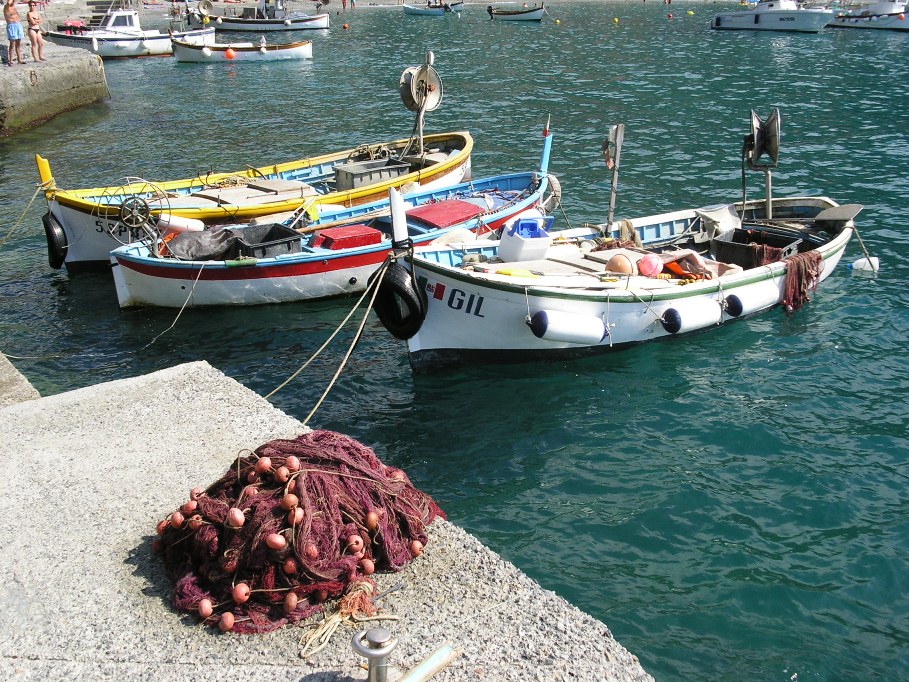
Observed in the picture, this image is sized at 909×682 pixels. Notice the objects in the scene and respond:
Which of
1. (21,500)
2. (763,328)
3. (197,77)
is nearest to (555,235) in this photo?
(763,328)

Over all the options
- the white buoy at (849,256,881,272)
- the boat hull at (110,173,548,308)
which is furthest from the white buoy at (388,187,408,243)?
the white buoy at (849,256,881,272)

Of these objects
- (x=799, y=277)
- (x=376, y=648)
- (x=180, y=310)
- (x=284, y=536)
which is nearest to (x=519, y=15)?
(x=799, y=277)

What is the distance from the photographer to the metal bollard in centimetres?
466

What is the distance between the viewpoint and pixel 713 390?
41.5ft

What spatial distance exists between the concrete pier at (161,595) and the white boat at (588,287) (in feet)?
16.1

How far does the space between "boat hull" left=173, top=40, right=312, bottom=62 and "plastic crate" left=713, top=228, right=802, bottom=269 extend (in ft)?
134

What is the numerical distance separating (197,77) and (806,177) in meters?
33.4

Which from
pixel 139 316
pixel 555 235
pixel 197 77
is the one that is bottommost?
pixel 139 316

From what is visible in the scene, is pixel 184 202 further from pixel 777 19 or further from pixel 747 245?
pixel 777 19

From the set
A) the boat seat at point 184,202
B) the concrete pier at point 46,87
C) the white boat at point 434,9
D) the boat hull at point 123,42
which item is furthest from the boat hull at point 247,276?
the white boat at point 434,9

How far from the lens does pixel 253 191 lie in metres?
18.6

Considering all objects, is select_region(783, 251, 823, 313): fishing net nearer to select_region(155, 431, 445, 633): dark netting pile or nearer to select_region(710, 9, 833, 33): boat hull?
select_region(155, 431, 445, 633): dark netting pile

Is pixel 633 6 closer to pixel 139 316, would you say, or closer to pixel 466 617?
pixel 139 316

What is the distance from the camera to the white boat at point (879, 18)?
202 ft
